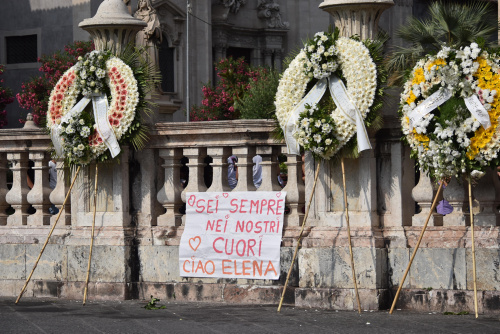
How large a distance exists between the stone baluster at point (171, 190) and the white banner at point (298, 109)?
1.54 metres

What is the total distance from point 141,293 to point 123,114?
Result: 193cm

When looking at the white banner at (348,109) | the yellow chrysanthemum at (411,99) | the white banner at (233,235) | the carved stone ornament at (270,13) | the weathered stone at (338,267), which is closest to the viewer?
the yellow chrysanthemum at (411,99)

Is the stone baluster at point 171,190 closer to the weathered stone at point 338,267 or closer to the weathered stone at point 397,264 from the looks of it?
the weathered stone at point 338,267

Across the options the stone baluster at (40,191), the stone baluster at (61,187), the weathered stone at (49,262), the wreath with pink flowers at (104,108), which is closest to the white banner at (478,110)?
the wreath with pink flowers at (104,108)

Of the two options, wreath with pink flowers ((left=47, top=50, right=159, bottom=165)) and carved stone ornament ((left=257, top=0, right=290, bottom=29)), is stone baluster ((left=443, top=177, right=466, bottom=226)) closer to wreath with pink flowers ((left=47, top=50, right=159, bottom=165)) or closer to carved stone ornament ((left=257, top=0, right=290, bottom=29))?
wreath with pink flowers ((left=47, top=50, right=159, bottom=165))

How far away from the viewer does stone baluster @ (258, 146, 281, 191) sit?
39.6 feet

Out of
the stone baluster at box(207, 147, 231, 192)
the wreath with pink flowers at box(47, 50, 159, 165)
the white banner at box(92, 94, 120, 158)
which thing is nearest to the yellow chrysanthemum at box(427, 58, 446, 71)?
the stone baluster at box(207, 147, 231, 192)

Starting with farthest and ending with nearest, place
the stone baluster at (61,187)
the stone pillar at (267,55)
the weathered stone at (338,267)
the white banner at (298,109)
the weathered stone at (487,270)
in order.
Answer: the stone pillar at (267,55) < the stone baluster at (61,187) < the white banner at (298,109) < the weathered stone at (338,267) < the weathered stone at (487,270)

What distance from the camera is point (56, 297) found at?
1299cm

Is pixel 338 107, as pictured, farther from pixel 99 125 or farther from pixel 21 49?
pixel 21 49

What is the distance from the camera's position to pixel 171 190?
1270 centimetres

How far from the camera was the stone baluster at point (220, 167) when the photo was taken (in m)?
12.3

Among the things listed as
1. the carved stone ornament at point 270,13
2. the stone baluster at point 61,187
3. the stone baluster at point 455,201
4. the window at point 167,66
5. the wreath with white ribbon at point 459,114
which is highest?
the carved stone ornament at point 270,13

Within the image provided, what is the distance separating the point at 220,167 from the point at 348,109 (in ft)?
5.50
